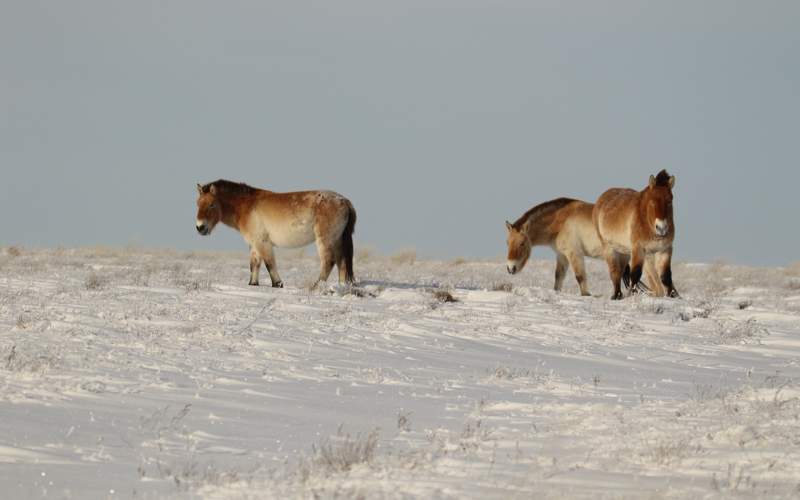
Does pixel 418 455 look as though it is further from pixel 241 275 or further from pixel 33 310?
pixel 241 275

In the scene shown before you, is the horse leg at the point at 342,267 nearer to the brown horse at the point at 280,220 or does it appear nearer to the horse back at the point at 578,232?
the brown horse at the point at 280,220

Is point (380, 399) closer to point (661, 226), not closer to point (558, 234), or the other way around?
point (661, 226)

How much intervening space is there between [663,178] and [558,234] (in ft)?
10.5

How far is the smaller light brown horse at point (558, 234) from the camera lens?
17797 mm

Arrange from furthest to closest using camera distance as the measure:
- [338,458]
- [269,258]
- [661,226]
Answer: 1. [269,258]
2. [661,226]
3. [338,458]

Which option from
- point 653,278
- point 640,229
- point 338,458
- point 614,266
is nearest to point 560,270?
point 614,266

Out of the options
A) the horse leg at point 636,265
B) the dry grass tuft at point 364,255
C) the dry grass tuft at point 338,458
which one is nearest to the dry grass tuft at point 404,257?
the dry grass tuft at point 364,255

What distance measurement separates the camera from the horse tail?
16.0 metres

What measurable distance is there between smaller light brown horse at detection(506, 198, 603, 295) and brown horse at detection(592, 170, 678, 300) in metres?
0.72

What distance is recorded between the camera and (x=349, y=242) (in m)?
16.2

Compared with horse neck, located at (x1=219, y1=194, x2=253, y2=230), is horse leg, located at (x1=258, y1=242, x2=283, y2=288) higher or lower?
lower

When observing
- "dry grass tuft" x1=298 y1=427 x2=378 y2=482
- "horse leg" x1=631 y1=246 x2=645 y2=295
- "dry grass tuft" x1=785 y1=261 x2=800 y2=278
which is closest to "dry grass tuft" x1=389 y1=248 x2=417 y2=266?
"dry grass tuft" x1=785 y1=261 x2=800 y2=278

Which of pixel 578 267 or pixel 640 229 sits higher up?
pixel 640 229

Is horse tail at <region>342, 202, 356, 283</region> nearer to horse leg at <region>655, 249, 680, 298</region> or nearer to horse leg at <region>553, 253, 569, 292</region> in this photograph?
horse leg at <region>553, 253, 569, 292</region>
